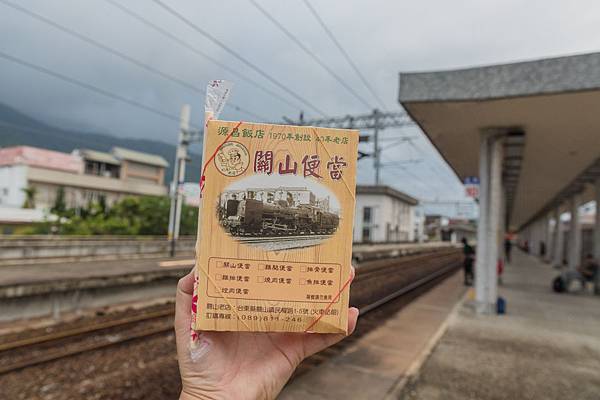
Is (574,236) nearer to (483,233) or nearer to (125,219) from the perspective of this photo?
(483,233)

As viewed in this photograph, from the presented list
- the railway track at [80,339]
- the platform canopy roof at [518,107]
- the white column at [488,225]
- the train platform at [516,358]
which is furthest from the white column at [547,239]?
the railway track at [80,339]

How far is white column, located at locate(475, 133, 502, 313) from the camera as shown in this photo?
33.2 ft

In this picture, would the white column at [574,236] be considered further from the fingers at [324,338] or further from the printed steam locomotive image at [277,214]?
the printed steam locomotive image at [277,214]

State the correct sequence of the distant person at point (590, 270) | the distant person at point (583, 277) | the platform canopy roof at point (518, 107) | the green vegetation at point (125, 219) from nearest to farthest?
the platform canopy roof at point (518, 107) < the distant person at point (583, 277) < the distant person at point (590, 270) < the green vegetation at point (125, 219)

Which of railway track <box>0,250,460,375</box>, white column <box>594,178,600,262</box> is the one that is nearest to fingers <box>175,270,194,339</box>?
railway track <box>0,250,460,375</box>

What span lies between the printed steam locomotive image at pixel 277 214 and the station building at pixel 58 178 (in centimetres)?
4776

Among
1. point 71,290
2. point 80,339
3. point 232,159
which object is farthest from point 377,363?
point 71,290

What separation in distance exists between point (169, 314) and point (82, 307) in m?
1.92

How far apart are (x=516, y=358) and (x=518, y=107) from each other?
495 centimetres

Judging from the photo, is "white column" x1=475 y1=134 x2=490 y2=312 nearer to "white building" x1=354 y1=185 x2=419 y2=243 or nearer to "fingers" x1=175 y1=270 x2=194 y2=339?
"fingers" x1=175 y1=270 x2=194 y2=339

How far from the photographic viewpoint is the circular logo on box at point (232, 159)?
1.45 m

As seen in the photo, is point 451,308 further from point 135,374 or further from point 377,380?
point 135,374

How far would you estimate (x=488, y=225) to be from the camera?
10211 millimetres

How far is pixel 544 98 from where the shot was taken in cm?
745
